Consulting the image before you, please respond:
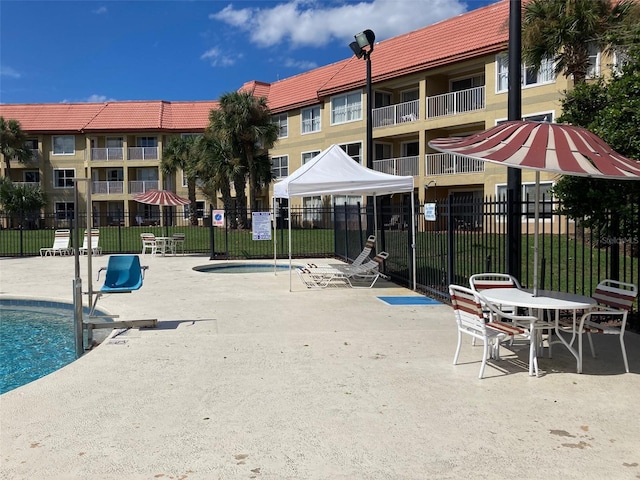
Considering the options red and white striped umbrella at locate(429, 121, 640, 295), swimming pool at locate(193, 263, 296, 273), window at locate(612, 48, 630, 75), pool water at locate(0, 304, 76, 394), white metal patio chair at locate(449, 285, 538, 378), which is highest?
window at locate(612, 48, 630, 75)

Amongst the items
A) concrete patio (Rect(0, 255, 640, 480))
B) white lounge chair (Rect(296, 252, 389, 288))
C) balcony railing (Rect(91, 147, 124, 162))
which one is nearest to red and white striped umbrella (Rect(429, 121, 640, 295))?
concrete patio (Rect(0, 255, 640, 480))

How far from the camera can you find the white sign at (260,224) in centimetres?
1717

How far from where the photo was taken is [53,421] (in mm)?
4445

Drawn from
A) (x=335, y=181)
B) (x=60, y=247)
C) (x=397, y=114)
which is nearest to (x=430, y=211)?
(x=335, y=181)

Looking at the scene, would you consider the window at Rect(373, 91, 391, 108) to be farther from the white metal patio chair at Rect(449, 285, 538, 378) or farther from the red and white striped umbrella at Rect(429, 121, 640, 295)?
the white metal patio chair at Rect(449, 285, 538, 378)

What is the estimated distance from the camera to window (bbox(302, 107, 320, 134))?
36.0 meters

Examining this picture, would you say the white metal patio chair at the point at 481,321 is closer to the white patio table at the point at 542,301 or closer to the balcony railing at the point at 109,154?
the white patio table at the point at 542,301

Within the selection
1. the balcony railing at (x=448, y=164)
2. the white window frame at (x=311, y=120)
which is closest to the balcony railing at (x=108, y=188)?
the white window frame at (x=311, y=120)

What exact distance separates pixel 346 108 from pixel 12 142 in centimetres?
2836

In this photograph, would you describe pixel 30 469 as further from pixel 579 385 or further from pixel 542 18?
pixel 542 18

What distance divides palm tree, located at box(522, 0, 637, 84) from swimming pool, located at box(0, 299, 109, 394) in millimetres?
15357

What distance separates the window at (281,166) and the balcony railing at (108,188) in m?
15.3

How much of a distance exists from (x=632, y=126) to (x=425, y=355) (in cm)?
376

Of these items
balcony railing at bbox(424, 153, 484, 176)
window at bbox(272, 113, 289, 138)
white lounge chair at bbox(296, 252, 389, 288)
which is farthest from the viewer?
window at bbox(272, 113, 289, 138)
